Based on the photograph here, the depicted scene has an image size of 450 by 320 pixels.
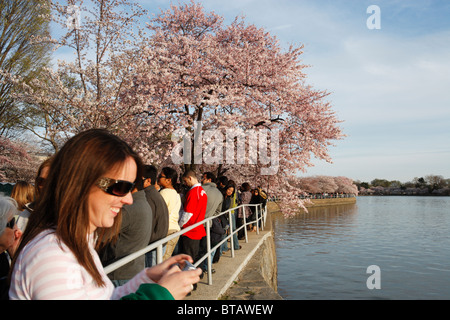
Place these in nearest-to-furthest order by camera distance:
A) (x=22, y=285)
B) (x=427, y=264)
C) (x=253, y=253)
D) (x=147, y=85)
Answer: (x=22, y=285), (x=253, y=253), (x=147, y=85), (x=427, y=264)

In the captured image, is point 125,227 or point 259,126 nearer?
point 125,227

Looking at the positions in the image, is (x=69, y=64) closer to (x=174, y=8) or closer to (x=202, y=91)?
(x=202, y=91)

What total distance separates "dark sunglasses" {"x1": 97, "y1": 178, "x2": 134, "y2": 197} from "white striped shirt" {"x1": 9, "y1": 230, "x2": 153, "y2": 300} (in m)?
0.25

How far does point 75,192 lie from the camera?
1359 mm

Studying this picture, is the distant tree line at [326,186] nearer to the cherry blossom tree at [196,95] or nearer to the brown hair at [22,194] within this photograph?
the cherry blossom tree at [196,95]

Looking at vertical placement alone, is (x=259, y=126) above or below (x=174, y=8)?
below

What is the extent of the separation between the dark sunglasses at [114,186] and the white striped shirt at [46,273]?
0.25 meters

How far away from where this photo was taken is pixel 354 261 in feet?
71.2

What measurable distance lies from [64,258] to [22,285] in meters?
0.14

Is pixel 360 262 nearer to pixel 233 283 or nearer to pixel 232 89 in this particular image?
pixel 232 89

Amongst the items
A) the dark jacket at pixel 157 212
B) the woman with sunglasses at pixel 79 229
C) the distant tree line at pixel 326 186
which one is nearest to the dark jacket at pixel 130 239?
the dark jacket at pixel 157 212

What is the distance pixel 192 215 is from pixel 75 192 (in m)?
4.62

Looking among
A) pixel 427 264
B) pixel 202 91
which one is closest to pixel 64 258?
pixel 202 91

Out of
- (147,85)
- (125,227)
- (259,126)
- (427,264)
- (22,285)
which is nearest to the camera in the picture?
(22,285)
